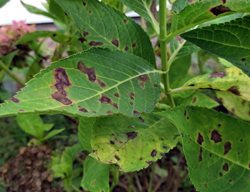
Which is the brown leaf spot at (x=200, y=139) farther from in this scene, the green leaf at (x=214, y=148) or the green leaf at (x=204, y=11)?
the green leaf at (x=204, y=11)

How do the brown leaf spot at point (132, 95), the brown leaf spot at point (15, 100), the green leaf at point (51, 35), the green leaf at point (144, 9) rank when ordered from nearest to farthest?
the brown leaf spot at point (15, 100) → the brown leaf spot at point (132, 95) → the green leaf at point (144, 9) → the green leaf at point (51, 35)

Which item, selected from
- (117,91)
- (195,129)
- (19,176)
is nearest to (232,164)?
(195,129)

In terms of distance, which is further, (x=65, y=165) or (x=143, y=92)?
(x=65, y=165)

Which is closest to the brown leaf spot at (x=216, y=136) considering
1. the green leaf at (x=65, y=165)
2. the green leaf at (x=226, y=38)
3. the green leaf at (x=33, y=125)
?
the green leaf at (x=226, y=38)

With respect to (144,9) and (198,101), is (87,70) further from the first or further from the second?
(198,101)

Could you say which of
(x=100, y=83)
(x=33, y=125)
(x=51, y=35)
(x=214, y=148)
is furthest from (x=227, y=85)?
(x=33, y=125)
